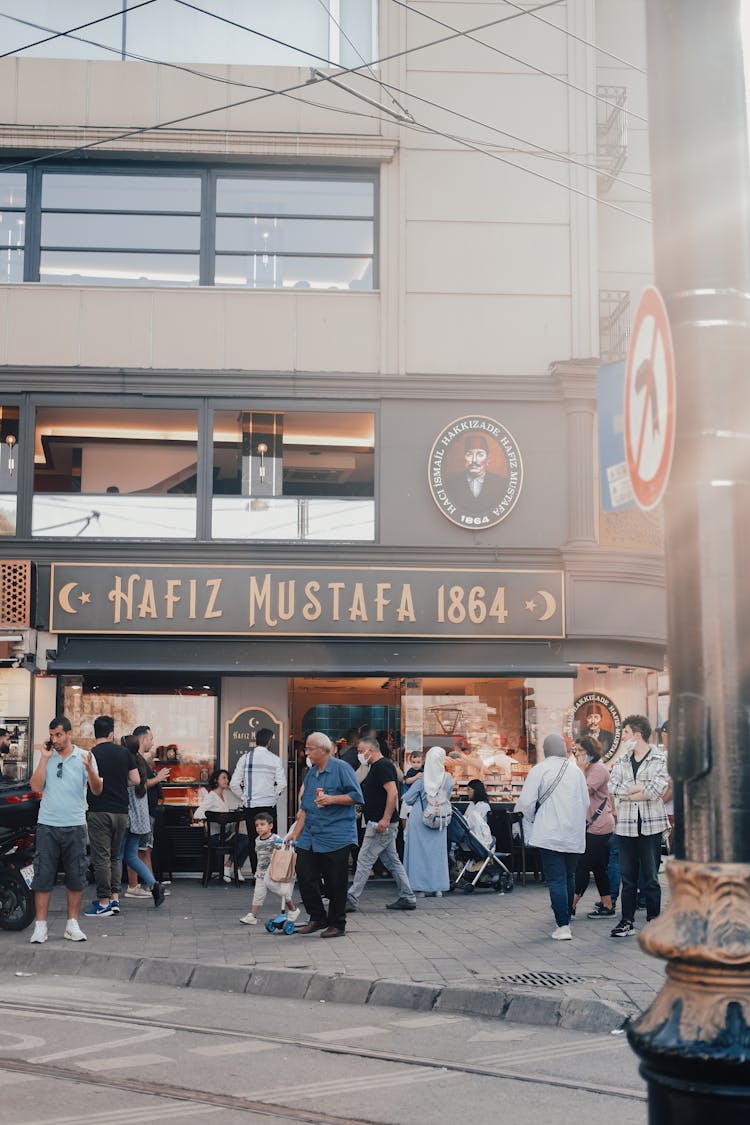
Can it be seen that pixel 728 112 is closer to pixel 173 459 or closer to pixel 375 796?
pixel 375 796

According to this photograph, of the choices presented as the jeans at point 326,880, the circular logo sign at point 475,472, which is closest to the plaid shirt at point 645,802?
the jeans at point 326,880

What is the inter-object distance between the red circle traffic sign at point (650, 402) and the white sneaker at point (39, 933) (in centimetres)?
911

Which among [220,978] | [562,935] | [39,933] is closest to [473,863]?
[562,935]

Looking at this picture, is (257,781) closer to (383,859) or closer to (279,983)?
(383,859)

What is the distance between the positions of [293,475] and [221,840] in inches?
189

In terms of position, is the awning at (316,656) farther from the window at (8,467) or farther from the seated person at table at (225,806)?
the window at (8,467)

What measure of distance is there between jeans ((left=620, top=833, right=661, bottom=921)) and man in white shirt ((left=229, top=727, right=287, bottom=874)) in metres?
5.31

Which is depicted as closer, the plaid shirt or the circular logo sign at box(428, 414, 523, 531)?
the plaid shirt

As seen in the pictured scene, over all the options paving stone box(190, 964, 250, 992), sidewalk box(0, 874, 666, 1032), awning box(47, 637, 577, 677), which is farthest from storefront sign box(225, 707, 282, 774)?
paving stone box(190, 964, 250, 992)

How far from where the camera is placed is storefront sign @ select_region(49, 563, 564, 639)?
16719mm

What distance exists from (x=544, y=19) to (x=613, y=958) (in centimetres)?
1317

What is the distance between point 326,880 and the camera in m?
11.7

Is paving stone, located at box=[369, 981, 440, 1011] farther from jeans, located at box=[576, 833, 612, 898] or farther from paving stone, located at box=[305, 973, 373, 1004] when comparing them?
jeans, located at box=[576, 833, 612, 898]

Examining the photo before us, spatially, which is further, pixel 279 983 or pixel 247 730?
pixel 247 730
